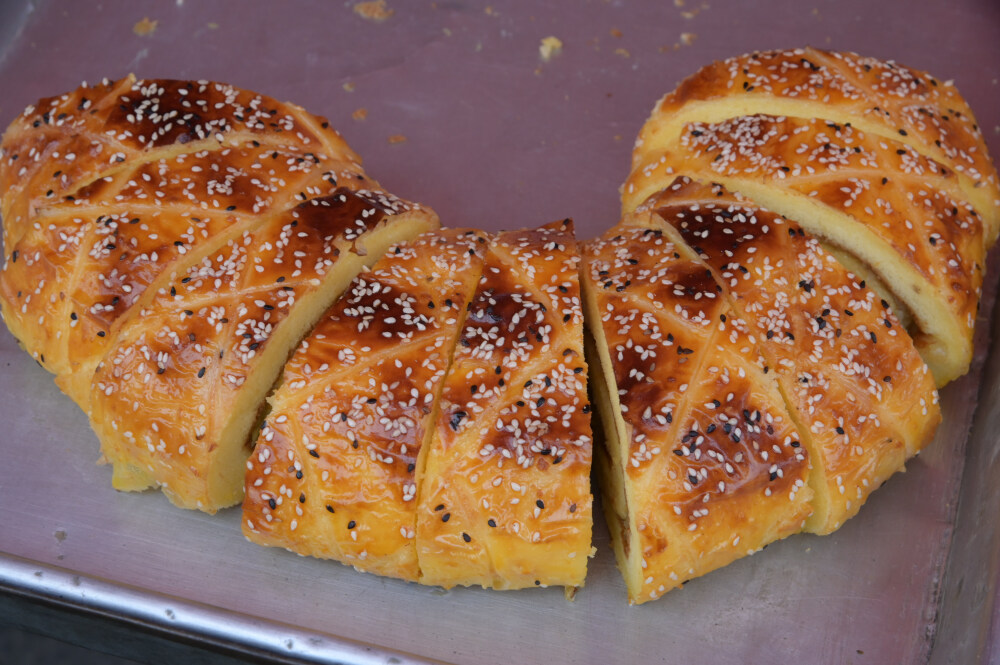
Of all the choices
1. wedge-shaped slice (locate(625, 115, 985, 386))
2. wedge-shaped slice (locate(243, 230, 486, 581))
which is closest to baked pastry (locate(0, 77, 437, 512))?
wedge-shaped slice (locate(243, 230, 486, 581))

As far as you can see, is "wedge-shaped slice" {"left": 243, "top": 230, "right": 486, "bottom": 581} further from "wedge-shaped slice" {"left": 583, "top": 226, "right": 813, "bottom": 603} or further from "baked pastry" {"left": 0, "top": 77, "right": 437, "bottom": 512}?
"wedge-shaped slice" {"left": 583, "top": 226, "right": 813, "bottom": 603}

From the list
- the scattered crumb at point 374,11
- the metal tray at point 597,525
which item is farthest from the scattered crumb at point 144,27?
the scattered crumb at point 374,11

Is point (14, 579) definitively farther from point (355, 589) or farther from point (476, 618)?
point (476, 618)

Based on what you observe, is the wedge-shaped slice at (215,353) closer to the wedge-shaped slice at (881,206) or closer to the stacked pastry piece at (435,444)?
the stacked pastry piece at (435,444)

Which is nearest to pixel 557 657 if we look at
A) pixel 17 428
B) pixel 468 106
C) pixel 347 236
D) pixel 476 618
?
pixel 476 618

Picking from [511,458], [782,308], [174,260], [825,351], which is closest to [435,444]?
[511,458]

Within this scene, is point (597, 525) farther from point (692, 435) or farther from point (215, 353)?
point (215, 353)
